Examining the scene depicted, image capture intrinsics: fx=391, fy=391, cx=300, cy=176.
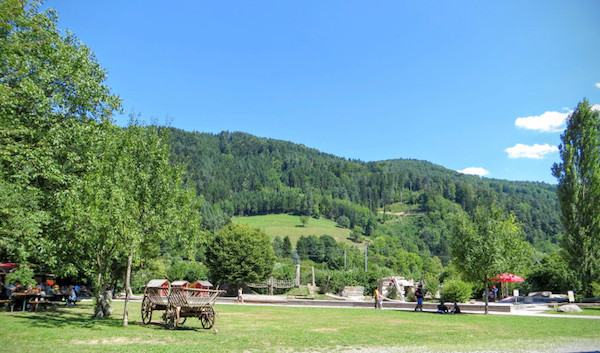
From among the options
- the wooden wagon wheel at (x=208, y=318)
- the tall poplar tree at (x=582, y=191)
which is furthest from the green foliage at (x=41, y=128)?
the tall poplar tree at (x=582, y=191)

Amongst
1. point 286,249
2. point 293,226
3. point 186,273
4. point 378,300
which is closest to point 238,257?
point 186,273

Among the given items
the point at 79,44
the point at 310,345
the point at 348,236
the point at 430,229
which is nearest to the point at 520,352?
the point at 310,345

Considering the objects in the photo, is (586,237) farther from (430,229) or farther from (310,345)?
(430,229)

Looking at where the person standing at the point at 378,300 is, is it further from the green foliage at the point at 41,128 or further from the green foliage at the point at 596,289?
the green foliage at the point at 41,128

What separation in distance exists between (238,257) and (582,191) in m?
36.6

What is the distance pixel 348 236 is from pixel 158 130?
133 meters

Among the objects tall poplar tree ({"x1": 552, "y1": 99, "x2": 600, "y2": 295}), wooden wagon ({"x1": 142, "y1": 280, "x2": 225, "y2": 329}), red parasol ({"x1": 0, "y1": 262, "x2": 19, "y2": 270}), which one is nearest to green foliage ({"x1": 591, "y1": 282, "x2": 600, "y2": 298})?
tall poplar tree ({"x1": 552, "y1": 99, "x2": 600, "y2": 295})

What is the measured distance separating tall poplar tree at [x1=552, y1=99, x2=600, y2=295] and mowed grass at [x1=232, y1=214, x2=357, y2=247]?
9522 cm

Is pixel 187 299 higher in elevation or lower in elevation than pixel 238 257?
higher

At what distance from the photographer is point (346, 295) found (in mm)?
43844

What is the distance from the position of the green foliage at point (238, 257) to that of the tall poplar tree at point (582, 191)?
108 feet

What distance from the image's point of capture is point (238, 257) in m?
48.9

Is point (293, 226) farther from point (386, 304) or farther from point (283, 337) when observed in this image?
point (283, 337)

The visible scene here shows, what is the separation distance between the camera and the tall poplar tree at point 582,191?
3209 centimetres
